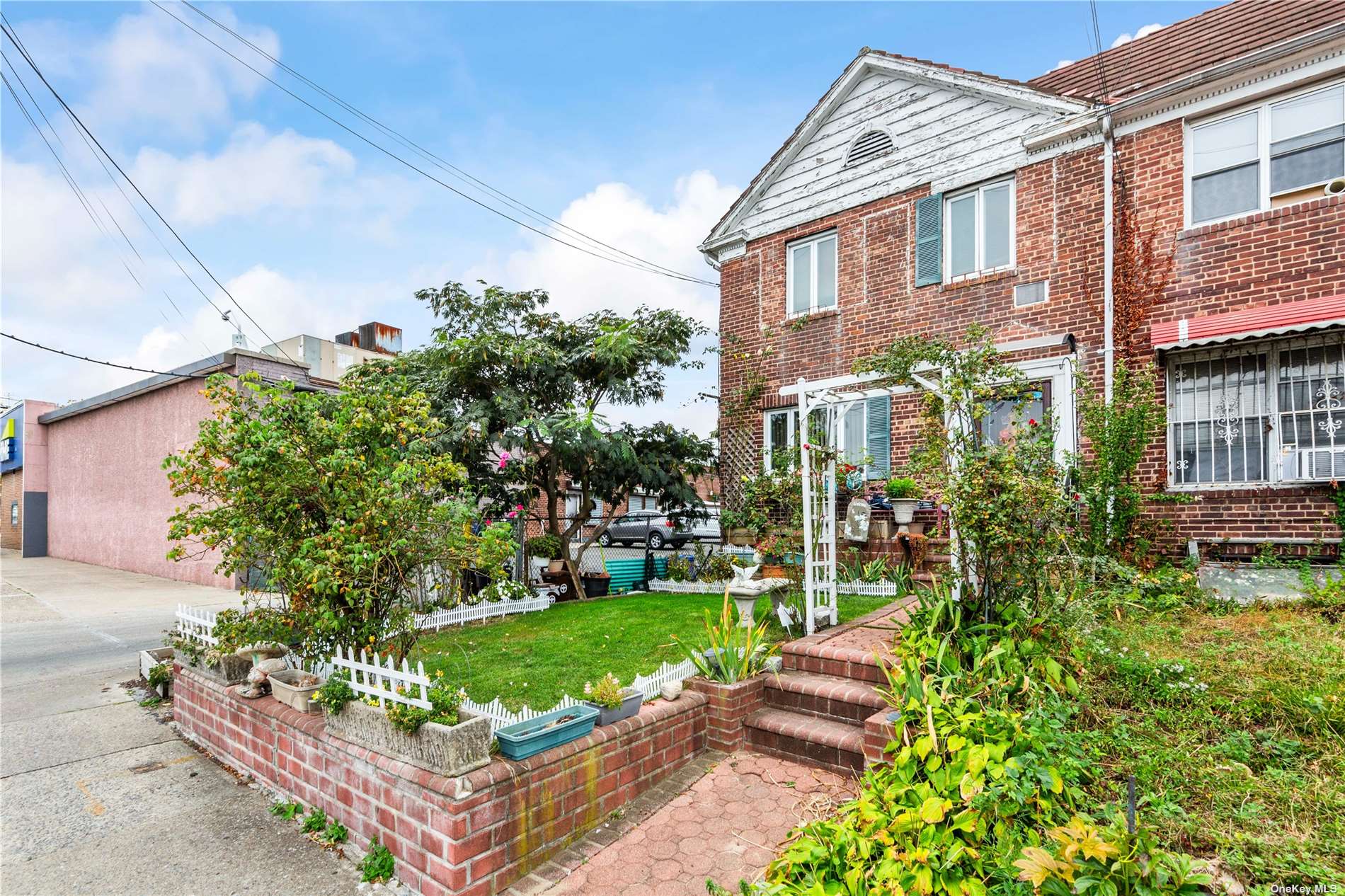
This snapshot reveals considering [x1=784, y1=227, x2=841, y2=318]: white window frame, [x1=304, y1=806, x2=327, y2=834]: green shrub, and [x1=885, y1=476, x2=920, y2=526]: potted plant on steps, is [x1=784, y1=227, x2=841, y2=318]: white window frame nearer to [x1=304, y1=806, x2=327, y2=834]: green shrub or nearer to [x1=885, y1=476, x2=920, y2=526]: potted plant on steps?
[x1=885, y1=476, x2=920, y2=526]: potted plant on steps

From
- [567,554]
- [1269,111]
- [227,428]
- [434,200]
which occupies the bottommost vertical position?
[567,554]

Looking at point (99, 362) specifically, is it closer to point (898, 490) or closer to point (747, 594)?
point (747, 594)

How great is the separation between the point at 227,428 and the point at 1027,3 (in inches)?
379

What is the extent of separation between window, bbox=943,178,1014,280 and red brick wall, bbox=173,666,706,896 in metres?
7.62

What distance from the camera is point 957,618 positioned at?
466 cm

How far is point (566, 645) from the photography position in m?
6.84

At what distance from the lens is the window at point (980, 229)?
9383 millimetres

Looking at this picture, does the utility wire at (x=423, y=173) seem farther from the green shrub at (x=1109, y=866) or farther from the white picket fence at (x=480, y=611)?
the green shrub at (x=1109, y=866)

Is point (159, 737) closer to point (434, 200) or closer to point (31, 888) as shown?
point (31, 888)

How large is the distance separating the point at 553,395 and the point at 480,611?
3.38 metres

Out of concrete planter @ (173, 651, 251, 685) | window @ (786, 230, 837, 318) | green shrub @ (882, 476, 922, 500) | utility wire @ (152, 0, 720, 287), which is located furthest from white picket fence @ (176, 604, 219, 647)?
window @ (786, 230, 837, 318)

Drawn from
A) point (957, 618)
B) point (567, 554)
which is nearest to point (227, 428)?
point (957, 618)

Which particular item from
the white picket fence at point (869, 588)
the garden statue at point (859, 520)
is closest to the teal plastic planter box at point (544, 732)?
the white picket fence at point (869, 588)

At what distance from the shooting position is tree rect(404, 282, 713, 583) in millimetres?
9547
